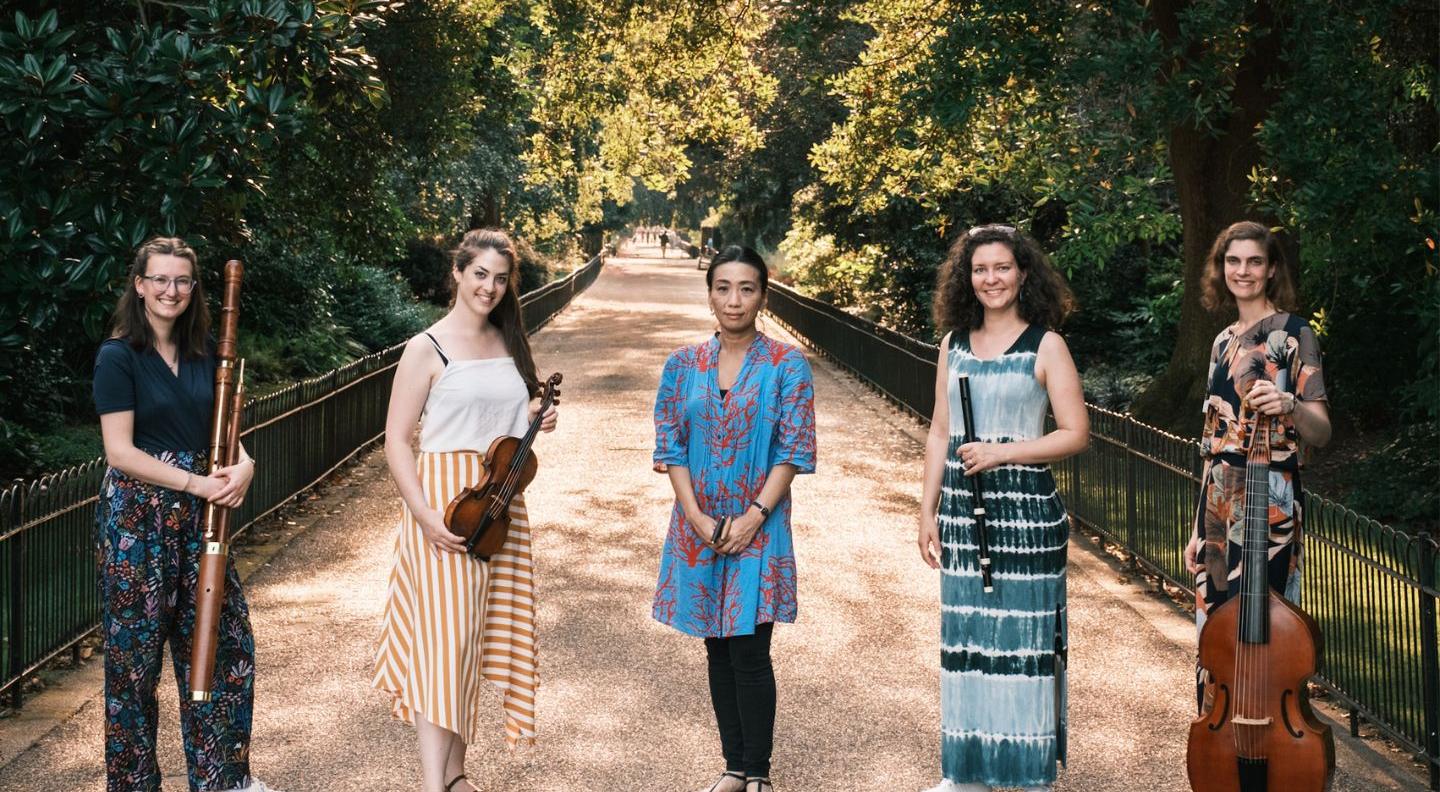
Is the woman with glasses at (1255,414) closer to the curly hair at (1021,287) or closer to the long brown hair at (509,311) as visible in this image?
the curly hair at (1021,287)

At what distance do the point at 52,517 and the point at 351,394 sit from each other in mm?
6782

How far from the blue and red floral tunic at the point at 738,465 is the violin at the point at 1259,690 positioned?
143 centimetres

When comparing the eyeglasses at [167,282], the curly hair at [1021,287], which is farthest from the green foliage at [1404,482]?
the eyeglasses at [167,282]

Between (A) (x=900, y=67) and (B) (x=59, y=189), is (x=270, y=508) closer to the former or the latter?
(B) (x=59, y=189)

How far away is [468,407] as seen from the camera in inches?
205

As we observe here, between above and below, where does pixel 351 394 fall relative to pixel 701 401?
below

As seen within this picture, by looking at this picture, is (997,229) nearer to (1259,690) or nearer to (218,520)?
(1259,690)

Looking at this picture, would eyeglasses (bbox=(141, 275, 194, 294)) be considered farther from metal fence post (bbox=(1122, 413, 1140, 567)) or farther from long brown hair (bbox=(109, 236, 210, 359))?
metal fence post (bbox=(1122, 413, 1140, 567))

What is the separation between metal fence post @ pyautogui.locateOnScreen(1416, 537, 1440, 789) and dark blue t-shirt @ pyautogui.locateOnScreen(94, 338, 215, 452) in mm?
4490

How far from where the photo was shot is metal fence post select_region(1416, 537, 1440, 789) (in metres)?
5.80

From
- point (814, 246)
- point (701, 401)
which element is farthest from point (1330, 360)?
point (814, 246)

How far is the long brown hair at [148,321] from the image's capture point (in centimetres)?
518

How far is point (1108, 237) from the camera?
13.2m

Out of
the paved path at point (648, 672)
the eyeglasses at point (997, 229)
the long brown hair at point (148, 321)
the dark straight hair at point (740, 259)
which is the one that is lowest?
the paved path at point (648, 672)
